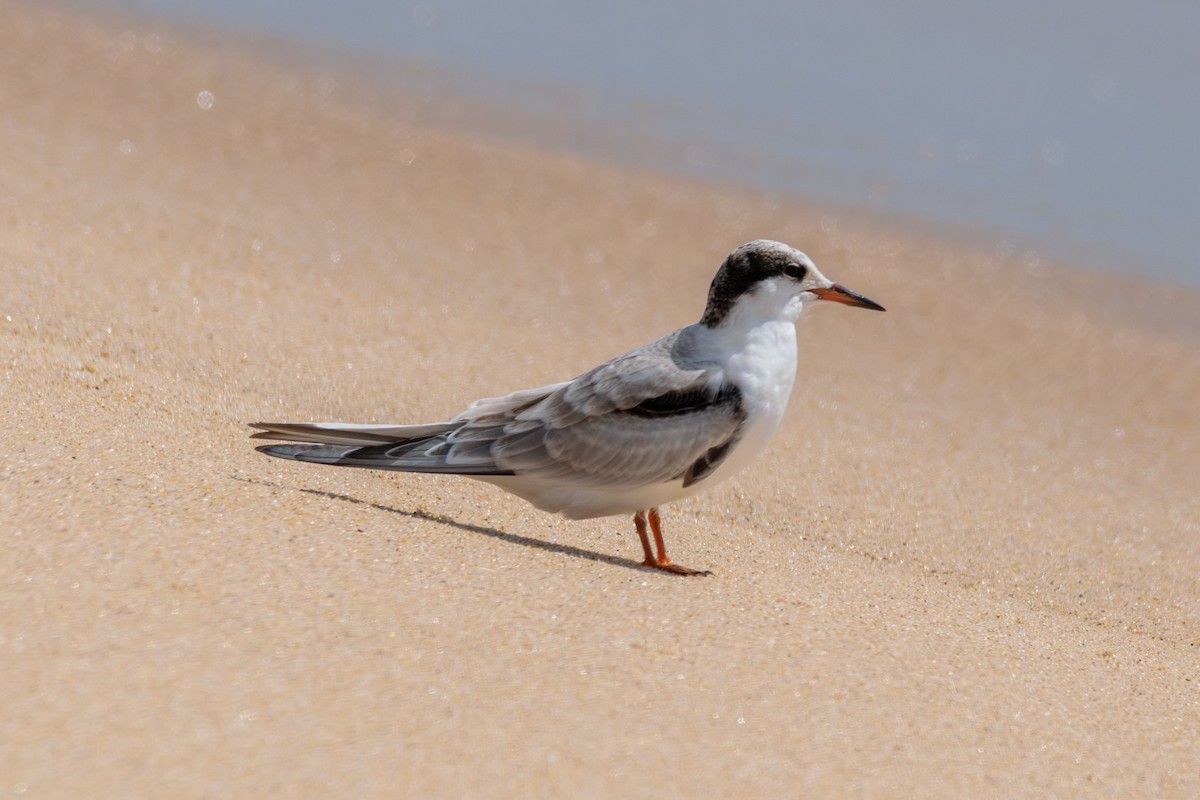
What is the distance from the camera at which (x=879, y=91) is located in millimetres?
10703

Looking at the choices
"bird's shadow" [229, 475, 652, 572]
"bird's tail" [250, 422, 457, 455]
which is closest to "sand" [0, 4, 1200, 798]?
"bird's shadow" [229, 475, 652, 572]

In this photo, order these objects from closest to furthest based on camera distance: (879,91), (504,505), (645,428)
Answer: (645,428) < (504,505) < (879,91)

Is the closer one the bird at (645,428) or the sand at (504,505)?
the sand at (504,505)

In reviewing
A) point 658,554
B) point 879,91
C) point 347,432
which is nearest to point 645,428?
point 658,554

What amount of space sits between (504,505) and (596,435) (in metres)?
0.60

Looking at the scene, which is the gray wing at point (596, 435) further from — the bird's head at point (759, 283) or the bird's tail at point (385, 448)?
the bird's head at point (759, 283)

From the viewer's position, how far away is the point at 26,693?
270 cm

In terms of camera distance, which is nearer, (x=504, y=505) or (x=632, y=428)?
(x=632, y=428)

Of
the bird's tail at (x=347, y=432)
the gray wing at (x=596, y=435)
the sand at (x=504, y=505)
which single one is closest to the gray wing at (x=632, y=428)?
Result: the gray wing at (x=596, y=435)

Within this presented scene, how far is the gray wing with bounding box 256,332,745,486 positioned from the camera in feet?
12.8

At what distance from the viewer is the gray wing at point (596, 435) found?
389cm

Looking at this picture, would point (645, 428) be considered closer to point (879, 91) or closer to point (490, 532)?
point (490, 532)

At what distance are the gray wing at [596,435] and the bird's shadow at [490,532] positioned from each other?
0.11 m

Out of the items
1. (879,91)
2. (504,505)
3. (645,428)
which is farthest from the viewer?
(879,91)
